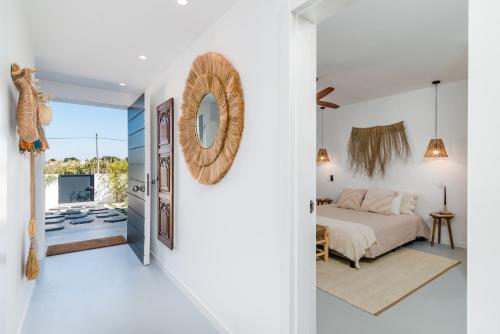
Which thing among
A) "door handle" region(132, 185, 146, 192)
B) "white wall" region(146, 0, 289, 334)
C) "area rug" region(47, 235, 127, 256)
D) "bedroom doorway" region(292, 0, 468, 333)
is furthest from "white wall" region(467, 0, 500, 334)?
"area rug" region(47, 235, 127, 256)

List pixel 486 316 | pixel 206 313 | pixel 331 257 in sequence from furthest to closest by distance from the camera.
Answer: pixel 331 257 → pixel 206 313 → pixel 486 316

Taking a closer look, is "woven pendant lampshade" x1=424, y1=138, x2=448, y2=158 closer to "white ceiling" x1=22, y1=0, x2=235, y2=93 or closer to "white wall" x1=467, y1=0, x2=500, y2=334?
"white ceiling" x1=22, y1=0, x2=235, y2=93

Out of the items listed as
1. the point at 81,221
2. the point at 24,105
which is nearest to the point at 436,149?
the point at 24,105

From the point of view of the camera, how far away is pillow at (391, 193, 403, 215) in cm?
417

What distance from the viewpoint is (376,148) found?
4793 millimetres

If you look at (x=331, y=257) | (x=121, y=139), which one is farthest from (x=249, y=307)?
(x=121, y=139)

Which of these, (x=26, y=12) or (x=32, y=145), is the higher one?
(x=26, y=12)

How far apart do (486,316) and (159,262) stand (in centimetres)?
312

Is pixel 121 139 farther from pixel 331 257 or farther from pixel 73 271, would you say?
pixel 331 257

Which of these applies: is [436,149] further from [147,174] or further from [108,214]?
[108,214]

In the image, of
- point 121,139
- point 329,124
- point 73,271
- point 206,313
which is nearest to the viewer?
point 206,313

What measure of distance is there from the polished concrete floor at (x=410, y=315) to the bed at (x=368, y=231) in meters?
0.69

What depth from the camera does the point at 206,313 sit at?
7.04ft

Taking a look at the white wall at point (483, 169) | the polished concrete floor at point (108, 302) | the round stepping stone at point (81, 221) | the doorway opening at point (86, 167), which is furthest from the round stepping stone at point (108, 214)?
the white wall at point (483, 169)
